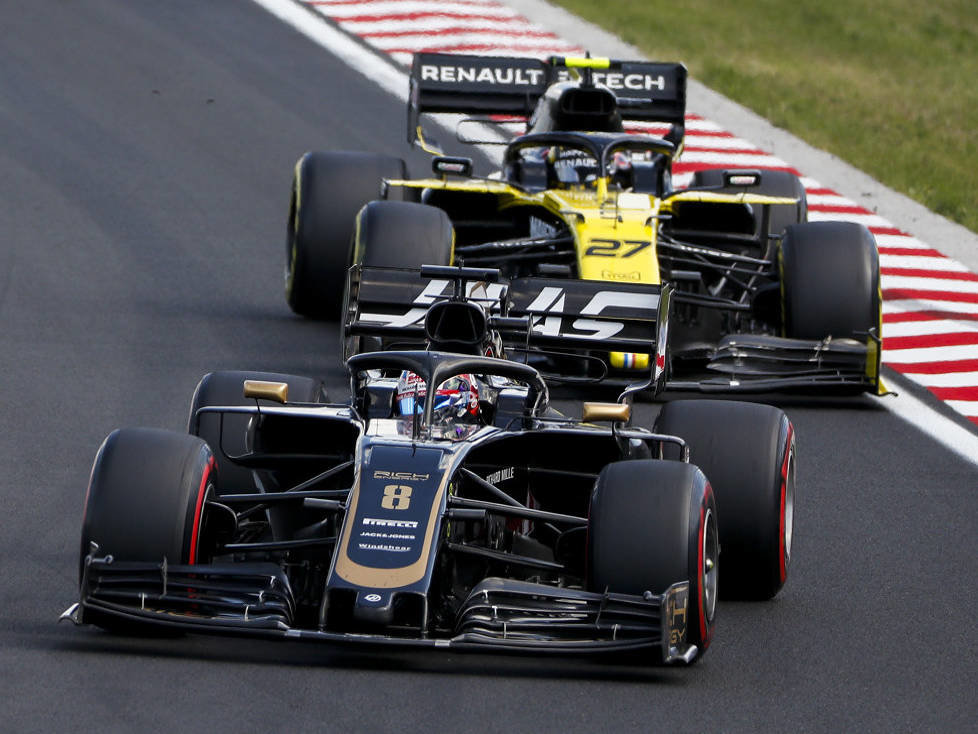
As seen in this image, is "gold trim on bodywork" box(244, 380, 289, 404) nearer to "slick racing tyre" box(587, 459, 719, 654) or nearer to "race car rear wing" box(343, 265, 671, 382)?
"slick racing tyre" box(587, 459, 719, 654)

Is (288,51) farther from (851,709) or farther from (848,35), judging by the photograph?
(851,709)

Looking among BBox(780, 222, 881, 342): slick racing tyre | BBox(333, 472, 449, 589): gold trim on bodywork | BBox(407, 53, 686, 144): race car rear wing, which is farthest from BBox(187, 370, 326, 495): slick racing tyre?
BBox(407, 53, 686, 144): race car rear wing

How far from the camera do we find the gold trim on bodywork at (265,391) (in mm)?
9445

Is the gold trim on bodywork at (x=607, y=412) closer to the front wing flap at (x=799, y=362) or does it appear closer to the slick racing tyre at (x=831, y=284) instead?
the front wing flap at (x=799, y=362)

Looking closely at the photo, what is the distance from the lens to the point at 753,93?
83.9 feet

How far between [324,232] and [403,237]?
6.15 feet

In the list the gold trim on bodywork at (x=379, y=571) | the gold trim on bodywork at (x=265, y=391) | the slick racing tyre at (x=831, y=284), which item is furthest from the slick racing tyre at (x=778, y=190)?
the gold trim on bodywork at (x=379, y=571)

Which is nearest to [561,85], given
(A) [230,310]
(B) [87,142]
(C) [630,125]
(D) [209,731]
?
(A) [230,310]

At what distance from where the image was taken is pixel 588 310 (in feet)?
42.8

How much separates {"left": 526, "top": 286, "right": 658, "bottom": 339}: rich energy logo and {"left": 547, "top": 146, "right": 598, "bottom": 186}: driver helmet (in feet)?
10.1

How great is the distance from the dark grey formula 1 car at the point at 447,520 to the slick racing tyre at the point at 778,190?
283 inches

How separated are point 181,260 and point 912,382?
626cm

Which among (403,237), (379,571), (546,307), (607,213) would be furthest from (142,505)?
(607,213)

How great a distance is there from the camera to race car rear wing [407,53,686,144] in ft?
56.5
